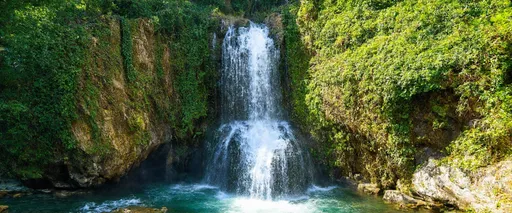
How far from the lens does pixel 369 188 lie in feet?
45.9

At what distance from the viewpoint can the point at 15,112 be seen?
11.3 metres

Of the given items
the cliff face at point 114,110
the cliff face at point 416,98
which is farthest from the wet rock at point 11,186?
the cliff face at point 416,98

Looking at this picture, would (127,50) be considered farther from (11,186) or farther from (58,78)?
(11,186)

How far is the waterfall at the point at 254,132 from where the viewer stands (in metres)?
14.8

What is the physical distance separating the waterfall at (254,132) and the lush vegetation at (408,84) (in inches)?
76.4

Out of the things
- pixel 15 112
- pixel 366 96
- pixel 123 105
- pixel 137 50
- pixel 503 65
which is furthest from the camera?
pixel 137 50

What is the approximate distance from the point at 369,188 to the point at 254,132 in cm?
603

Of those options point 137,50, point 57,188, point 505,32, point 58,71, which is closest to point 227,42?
point 137,50

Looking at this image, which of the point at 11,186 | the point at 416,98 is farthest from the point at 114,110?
the point at 416,98

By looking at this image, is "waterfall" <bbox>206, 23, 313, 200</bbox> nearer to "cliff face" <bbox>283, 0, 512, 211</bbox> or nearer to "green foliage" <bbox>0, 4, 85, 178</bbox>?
"cliff face" <bbox>283, 0, 512, 211</bbox>

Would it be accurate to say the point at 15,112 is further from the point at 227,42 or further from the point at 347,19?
the point at 347,19

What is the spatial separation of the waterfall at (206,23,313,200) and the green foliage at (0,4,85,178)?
Answer: 6.58m

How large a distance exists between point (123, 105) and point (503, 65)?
13233 mm

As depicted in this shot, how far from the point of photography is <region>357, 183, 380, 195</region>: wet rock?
1370cm
